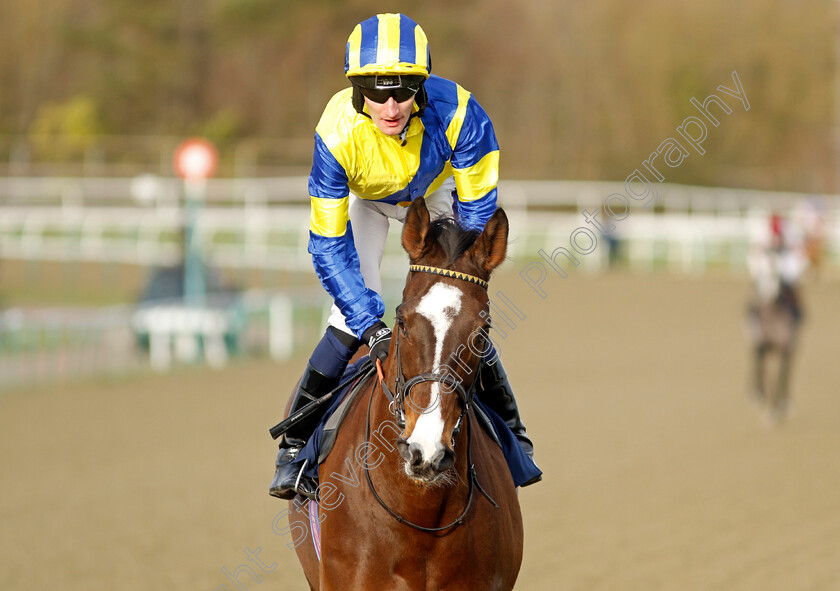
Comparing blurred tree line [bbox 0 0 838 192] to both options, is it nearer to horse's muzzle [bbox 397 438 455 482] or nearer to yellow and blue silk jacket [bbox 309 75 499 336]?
yellow and blue silk jacket [bbox 309 75 499 336]

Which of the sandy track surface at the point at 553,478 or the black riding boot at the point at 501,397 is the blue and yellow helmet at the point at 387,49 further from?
the sandy track surface at the point at 553,478

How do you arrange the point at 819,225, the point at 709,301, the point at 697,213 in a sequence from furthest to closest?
the point at 697,213
the point at 819,225
the point at 709,301

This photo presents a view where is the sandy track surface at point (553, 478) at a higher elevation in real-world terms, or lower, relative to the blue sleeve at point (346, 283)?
Result: lower

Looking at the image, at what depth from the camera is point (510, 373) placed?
13375 mm

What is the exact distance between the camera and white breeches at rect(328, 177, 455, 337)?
371cm

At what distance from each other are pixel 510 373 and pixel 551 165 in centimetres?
2148

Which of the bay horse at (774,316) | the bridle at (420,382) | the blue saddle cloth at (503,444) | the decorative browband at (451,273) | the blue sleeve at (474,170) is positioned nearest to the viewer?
the bridle at (420,382)

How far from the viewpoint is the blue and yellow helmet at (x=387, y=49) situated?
3.12 m

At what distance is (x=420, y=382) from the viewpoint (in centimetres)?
265

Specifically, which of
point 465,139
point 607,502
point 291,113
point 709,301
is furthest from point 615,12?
point 465,139

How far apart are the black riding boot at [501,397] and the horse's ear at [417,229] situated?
0.70 metres

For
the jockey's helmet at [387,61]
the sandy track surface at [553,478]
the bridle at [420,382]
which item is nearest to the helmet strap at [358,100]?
the jockey's helmet at [387,61]

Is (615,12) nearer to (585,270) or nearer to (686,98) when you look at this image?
(686,98)

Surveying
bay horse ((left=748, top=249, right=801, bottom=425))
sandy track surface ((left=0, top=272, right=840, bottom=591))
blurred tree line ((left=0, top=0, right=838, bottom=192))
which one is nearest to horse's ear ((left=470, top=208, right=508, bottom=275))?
sandy track surface ((left=0, top=272, right=840, bottom=591))
